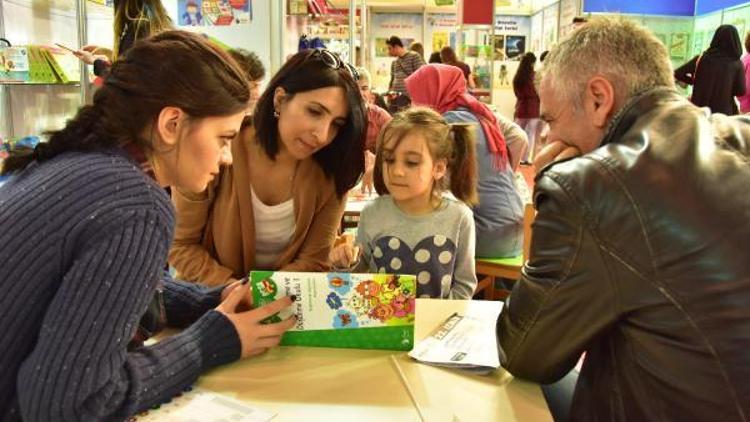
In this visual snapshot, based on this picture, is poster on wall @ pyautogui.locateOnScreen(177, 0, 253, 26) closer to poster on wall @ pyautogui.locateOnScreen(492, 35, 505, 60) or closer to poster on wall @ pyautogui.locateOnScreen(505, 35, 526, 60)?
poster on wall @ pyautogui.locateOnScreen(492, 35, 505, 60)

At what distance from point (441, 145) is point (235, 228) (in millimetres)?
744

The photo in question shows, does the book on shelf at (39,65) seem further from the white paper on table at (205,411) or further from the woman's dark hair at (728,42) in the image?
the woman's dark hair at (728,42)

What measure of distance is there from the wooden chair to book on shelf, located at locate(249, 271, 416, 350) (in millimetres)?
1574

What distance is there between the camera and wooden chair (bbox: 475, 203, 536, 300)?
9.00ft

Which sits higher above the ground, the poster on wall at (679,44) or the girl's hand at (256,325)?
the poster on wall at (679,44)

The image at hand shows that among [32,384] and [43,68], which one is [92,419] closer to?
[32,384]

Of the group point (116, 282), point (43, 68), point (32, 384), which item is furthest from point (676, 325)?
point (43, 68)

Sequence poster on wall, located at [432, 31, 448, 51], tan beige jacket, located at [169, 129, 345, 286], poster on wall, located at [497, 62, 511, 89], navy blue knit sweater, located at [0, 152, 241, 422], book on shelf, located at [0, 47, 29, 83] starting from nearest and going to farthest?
navy blue knit sweater, located at [0, 152, 241, 422], tan beige jacket, located at [169, 129, 345, 286], book on shelf, located at [0, 47, 29, 83], poster on wall, located at [497, 62, 511, 89], poster on wall, located at [432, 31, 448, 51]

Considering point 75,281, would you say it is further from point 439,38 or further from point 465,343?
point 439,38

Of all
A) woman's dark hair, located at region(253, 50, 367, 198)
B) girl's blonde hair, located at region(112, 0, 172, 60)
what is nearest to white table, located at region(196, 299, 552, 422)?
woman's dark hair, located at region(253, 50, 367, 198)

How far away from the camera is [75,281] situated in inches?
32.3

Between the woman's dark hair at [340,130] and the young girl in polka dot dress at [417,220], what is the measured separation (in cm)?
13

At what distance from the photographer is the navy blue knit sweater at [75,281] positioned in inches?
32.2

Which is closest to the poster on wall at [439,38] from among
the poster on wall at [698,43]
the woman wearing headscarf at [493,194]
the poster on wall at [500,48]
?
the poster on wall at [500,48]
